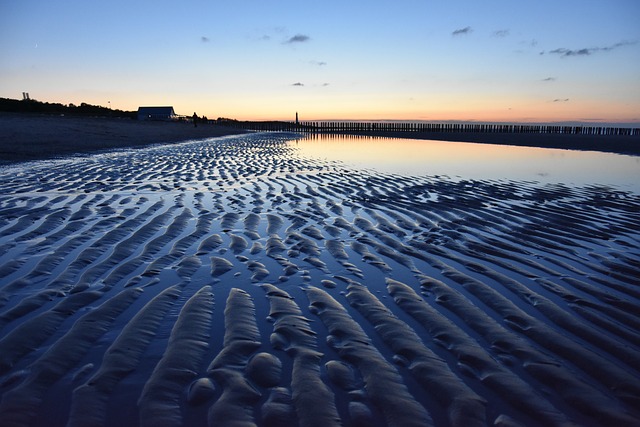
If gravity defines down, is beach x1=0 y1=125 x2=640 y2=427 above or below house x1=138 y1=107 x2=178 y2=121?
below

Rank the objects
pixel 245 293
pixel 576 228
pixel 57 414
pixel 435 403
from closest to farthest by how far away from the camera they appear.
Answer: pixel 57 414 → pixel 435 403 → pixel 245 293 → pixel 576 228

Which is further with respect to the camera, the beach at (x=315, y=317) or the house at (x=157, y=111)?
the house at (x=157, y=111)

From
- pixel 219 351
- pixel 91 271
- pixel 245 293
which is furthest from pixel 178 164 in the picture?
pixel 219 351

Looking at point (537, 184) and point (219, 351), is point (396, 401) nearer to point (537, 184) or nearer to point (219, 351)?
point (219, 351)

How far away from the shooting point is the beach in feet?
7.54

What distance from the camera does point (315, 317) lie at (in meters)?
3.38

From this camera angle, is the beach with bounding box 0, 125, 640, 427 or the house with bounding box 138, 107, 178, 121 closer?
the beach with bounding box 0, 125, 640, 427

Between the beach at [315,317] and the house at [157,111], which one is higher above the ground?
the house at [157,111]

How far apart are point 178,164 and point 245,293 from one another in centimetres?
1123

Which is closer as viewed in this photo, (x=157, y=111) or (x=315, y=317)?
(x=315, y=317)

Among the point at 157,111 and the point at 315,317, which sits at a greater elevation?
the point at 157,111

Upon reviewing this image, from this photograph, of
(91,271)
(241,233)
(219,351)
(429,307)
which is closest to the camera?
(219,351)

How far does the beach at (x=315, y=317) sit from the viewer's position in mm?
2297

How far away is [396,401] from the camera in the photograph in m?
2.33
